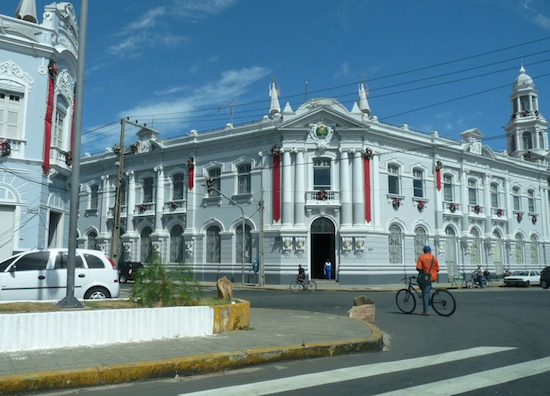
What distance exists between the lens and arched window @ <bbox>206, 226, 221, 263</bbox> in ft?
112

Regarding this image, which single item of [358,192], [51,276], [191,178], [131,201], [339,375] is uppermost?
[191,178]

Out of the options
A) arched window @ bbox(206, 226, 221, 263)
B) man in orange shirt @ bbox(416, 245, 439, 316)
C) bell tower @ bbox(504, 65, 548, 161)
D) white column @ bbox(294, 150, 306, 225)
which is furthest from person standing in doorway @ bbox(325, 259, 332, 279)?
bell tower @ bbox(504, 65, 548, 161)

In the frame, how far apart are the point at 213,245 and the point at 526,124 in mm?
30817

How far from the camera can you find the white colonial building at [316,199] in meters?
31.2

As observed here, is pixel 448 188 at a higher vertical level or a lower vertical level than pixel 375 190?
higher

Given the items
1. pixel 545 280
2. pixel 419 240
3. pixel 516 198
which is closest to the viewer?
pixel 545 280

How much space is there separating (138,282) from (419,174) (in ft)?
94.4

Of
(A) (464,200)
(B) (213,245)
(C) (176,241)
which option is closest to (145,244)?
(C) (176,241)

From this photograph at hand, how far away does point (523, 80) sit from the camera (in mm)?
47312

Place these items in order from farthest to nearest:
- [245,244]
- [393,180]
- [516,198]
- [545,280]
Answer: [516,198] → [393,180] → [245,244] → [545,280]

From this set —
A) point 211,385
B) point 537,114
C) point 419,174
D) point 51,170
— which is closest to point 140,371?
point 211,385

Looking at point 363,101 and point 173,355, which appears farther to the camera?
point 363,101

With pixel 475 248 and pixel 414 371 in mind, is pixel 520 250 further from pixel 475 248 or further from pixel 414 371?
pixel 414 371

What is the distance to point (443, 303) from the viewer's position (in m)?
13.6
